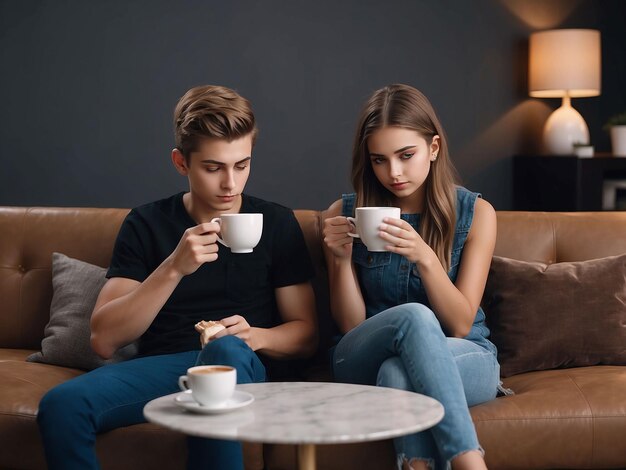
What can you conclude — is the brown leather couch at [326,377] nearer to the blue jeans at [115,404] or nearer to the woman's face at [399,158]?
the blue jeans at [115,404]

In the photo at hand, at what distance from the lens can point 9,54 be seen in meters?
3.67

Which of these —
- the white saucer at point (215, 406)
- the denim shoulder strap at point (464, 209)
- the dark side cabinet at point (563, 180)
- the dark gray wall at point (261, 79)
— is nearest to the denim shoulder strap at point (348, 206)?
the denim shoulder strap at point (464, 209)

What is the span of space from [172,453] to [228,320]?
Result: 1.08 ft

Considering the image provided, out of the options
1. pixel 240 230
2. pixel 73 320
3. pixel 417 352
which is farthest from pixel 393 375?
pixel 73 320

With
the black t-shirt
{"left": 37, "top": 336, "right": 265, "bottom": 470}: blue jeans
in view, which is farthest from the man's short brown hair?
{"left": 37, "top": 336, "right": 265, "bottom": 470}: blue jeans

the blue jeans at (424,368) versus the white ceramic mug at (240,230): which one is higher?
the white ceramic mug at (240,230)

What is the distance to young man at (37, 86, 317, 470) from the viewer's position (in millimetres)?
1850

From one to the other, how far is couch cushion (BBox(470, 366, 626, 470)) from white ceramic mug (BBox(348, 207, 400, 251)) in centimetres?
47

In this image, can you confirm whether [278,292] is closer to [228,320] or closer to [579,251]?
[228,320]

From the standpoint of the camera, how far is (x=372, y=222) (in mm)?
1977

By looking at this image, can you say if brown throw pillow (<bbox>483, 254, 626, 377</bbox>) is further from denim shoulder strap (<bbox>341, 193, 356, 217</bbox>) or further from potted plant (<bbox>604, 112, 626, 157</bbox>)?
potted plant (<bbox>604, 112, 626, 157</bbox>)

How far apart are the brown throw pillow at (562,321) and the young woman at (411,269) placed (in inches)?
5.4

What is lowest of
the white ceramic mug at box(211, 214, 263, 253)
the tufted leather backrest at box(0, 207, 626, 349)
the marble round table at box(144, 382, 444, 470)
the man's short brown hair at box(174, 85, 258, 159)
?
the marble round table at box(144, 382, 444, 470)

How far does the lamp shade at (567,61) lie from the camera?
3814mm
